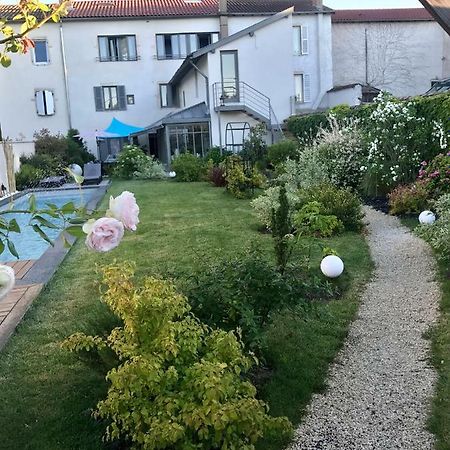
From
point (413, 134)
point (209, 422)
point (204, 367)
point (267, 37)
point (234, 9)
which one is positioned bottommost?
point (209, 422)

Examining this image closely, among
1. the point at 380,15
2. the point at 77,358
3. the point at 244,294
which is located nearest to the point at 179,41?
the point at 380,15

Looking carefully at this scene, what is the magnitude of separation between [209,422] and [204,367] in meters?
0.29

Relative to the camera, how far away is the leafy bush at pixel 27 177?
21547mm

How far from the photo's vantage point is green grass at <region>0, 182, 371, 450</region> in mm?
3443

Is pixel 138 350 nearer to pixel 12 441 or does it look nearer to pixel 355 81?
pixel 12 441

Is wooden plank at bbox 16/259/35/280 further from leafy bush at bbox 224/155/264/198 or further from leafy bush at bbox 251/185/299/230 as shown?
leafy bush at bbox 224/155/264/198

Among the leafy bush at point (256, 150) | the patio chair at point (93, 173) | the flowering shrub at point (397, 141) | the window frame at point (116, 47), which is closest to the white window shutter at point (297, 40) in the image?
the window frame at point (116, 47)

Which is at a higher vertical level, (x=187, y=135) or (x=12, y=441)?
(x=187, y=135)

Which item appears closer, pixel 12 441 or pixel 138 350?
pixel 138 350

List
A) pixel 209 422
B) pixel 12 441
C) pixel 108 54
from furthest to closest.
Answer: pixel 108 54
pixel 12 441
pixel 209 422

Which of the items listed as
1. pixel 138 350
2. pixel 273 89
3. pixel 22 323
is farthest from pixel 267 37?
pixel 138 350

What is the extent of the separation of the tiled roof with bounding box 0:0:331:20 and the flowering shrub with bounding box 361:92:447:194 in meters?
20.4

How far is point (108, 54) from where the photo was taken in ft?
103

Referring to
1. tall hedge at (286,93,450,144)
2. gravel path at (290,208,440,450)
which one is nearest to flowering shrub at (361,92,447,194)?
tall hedge at (286,93,450,144)
